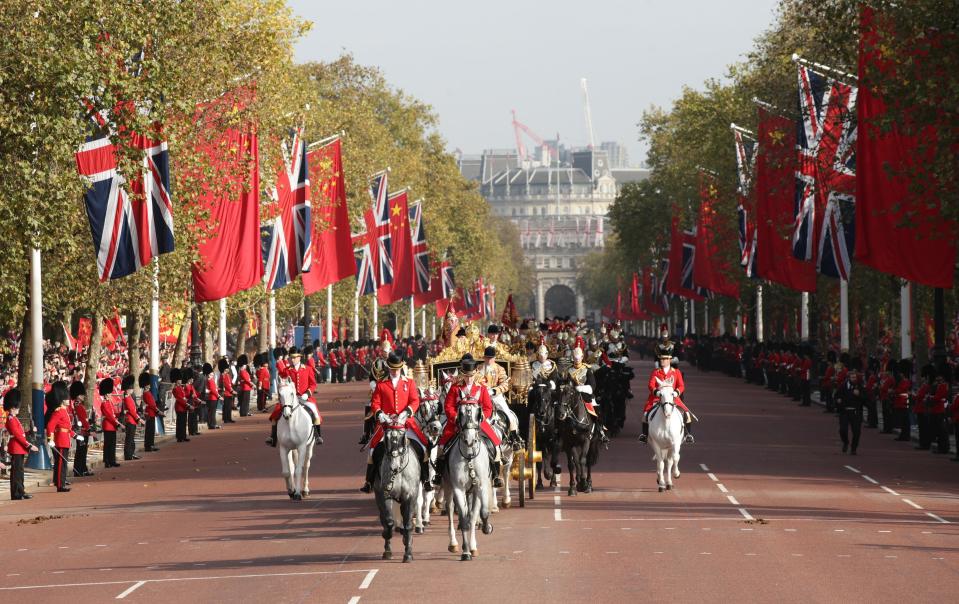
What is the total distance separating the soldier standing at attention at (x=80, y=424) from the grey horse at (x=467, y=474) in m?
12.6

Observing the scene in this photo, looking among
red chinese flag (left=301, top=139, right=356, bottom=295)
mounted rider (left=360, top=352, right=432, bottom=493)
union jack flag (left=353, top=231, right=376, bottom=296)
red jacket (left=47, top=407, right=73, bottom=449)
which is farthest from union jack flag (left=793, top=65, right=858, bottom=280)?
union jack flag (left=353, top=231, right=376, bottom=296)

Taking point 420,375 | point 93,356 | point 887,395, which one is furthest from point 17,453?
point 887,395

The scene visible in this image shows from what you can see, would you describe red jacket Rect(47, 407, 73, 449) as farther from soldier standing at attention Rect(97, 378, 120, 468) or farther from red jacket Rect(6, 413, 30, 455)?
soldier standing at attention Rect(97, 378, 120, 468)

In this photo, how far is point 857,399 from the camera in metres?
31.1

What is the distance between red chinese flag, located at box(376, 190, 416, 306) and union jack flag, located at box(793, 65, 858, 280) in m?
29.9

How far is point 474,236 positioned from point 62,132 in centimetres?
8918

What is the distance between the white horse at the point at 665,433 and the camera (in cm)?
2420

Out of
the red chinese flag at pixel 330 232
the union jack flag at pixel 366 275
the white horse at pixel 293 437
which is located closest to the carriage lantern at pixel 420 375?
the white horse at pixel 293 437

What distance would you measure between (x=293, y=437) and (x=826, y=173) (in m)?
17.7

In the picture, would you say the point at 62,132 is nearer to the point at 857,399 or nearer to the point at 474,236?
the point at 857,399

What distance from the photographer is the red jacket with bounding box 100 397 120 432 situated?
3011 centimetres

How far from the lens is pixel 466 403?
688 inches

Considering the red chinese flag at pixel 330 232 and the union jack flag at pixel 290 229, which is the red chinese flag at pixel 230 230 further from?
the red chinese flag at pixel 330 232

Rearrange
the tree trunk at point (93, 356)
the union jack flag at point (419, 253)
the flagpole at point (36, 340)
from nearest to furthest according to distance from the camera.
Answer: the flagpole at point (36, 340) < the tree trunk at point (93, 356) < the union jack flag at point (419, 253)
